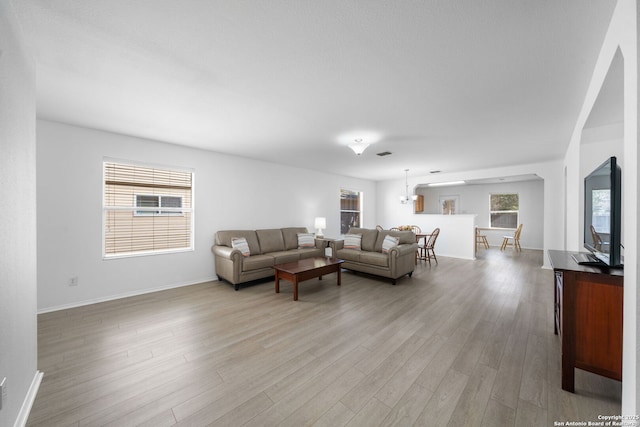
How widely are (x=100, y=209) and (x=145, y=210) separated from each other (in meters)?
0.56

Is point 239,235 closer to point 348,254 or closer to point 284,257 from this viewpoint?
point 284,257

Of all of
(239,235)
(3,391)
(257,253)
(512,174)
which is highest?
(512,174)

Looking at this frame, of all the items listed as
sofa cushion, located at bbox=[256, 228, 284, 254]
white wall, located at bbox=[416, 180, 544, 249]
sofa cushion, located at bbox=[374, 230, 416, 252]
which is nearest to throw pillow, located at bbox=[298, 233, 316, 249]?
sofa cushion, located at bbox=[256, 228, 284, 254]

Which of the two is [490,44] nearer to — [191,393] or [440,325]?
[440,325]

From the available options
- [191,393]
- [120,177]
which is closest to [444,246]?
[191,393]

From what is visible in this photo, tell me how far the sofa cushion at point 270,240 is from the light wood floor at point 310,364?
151 cm

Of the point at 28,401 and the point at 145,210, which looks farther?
the point at 145,210

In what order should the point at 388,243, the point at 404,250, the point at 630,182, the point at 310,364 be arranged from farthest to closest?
the point at 388,243, the point at 404,250, the point at 310,364, the point at 630,182

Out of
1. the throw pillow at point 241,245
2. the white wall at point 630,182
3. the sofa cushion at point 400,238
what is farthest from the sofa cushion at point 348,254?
the white wall at point 630,182

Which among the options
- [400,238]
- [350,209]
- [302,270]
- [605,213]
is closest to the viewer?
[605,213]

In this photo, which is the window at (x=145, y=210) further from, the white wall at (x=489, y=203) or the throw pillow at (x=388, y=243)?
the white wall at (x=489, y=203)

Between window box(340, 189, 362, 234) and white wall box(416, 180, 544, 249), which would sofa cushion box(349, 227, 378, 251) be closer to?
window box(340, 189, 362, 234)

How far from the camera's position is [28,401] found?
5.24ft

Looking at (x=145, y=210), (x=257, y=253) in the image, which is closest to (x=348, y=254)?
(x=257, y=253)
